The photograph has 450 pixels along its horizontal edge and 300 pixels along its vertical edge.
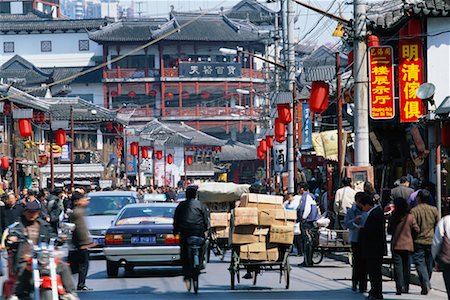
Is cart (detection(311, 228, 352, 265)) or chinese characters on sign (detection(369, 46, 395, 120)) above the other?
chinese characters on sign (detection(369, 46, 395, 120))

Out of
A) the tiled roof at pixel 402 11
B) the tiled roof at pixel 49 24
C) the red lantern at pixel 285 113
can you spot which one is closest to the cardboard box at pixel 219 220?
the tiled roof at pixel 402 11

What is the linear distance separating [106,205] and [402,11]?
13.0 meters

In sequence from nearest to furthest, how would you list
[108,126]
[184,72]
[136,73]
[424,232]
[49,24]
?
Answer: [424,232], [108,126], [184,72], [136,73], [49,24]

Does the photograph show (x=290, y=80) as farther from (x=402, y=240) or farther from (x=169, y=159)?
(x=169, y=159)

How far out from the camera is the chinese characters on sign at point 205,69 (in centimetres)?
9994

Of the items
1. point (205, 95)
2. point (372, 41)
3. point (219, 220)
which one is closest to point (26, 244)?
point (219, 220)

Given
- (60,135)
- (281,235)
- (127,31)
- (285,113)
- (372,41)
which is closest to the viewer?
(281,235)

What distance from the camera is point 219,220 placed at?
2486 centimetres

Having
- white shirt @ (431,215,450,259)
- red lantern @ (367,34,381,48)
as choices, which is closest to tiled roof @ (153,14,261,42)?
red lantern @ (367,34,381,48)

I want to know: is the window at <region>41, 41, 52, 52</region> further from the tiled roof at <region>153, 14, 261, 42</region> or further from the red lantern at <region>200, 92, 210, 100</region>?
the red lantern at <region>200, 92, 210, 100</region>

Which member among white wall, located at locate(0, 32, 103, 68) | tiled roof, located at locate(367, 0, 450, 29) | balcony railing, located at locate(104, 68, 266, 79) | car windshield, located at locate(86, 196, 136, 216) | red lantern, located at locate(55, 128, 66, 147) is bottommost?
car windshield, located at locate(86, 196, 136, 216)

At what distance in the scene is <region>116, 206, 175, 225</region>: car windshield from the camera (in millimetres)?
21688

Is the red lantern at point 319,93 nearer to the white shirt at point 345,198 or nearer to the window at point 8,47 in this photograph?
the white shirt at point 345,198

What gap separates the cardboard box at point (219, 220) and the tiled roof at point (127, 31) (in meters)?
75.7
